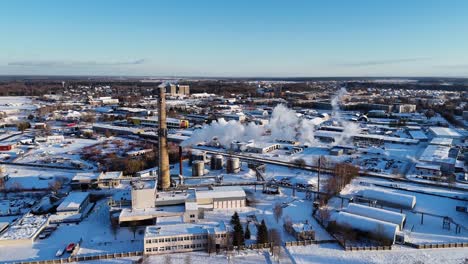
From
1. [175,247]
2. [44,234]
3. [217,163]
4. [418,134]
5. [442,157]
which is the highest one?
[418,134]

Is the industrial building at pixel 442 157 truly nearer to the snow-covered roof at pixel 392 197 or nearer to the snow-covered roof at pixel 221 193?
the snow-covered roof at pixel 392 197

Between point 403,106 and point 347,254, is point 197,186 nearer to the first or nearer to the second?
point 347,254

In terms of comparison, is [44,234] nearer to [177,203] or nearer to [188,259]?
[177,203]

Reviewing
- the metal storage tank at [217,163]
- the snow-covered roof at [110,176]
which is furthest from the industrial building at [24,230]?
the metal storage tank at [217,163]

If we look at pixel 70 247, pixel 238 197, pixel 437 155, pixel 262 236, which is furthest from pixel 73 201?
pixel 437 155

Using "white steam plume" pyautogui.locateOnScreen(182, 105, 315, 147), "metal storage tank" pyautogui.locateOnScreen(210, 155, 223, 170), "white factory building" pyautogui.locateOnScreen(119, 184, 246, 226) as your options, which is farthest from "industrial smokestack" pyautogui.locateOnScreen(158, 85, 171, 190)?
"metal storage tank" pyautogui.locateOnScreen(210, 155, 223, 170)
